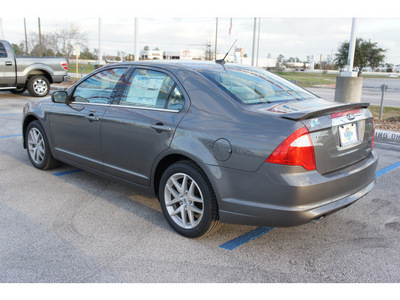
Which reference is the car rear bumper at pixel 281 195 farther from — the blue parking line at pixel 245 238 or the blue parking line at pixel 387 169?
the blue parking line at pixel 387 169

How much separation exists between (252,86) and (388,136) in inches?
231

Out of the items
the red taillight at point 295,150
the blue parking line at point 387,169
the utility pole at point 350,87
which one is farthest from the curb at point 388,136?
the red taillight at point 295,150

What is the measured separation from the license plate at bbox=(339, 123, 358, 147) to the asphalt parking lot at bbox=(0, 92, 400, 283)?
3.09ft

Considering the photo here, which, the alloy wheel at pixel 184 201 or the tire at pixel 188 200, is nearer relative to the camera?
the tire at pixel 188 200

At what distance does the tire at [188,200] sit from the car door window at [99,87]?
4.42ft

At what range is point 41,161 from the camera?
5574 mm

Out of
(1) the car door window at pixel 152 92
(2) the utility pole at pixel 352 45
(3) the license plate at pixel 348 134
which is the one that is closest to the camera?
(3) the license plate at pixel 348 134

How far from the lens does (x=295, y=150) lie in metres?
2.90

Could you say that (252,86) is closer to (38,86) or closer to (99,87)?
(99,87)

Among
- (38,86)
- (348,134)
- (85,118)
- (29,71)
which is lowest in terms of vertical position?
(38,86)

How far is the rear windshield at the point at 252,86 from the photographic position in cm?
354

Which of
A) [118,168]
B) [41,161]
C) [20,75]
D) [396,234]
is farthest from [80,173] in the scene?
[20,75]

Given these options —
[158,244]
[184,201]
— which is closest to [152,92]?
[184,201]

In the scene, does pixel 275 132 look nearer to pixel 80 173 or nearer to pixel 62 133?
pixel 62 133
